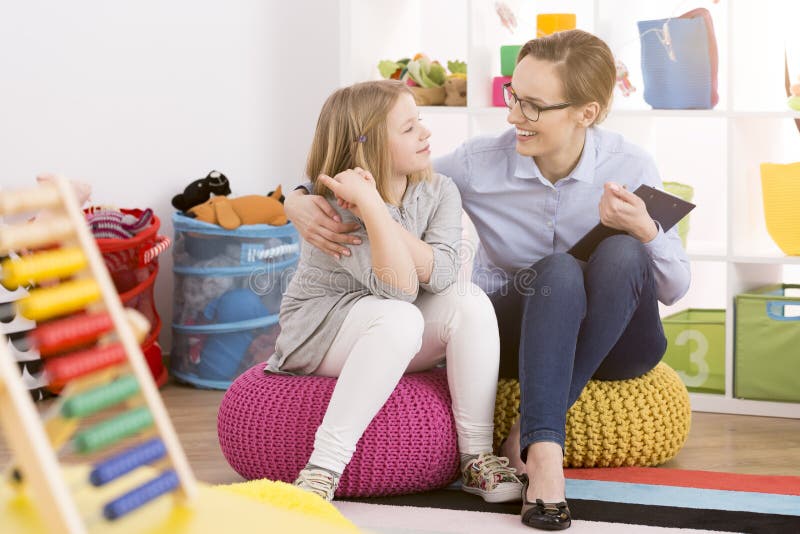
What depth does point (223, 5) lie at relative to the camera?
10.4 ft

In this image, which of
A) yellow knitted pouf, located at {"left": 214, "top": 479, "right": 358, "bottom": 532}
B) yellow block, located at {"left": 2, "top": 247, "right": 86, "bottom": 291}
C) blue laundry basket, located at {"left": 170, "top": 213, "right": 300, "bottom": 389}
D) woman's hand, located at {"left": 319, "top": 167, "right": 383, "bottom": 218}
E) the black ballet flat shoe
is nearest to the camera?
yellow block, located at {"left": 2, "top": 247, "right": 86, "bottom": 291}

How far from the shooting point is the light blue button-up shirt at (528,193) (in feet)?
6.68

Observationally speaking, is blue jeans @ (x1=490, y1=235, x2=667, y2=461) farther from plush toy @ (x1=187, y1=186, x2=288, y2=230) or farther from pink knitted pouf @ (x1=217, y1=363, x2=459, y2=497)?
plush toy @ (x1=187, y1=186, x2=288, y2=230)

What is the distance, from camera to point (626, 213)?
1.85m

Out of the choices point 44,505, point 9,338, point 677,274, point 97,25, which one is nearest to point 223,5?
point 97,25

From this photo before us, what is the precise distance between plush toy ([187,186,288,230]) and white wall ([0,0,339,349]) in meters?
0.25

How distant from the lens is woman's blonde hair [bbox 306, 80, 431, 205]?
1.88m


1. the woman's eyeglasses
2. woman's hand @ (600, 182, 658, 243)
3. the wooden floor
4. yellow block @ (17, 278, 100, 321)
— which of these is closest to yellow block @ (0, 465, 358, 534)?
yellow block @ (17, 278, 100, 321)

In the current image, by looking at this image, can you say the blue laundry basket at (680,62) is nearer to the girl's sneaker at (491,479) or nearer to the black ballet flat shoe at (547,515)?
the girl's sneaker at (491,479)

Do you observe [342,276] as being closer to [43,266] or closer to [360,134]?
[360,134]

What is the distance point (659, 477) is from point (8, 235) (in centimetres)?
136

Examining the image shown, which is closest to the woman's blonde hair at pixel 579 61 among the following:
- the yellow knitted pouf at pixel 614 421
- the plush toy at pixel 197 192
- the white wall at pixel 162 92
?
the yellow knitted pouf at pixel 614 421

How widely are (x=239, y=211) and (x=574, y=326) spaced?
4.46 ft

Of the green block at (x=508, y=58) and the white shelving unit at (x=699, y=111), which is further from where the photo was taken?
the green block at (x=508, y=58)
